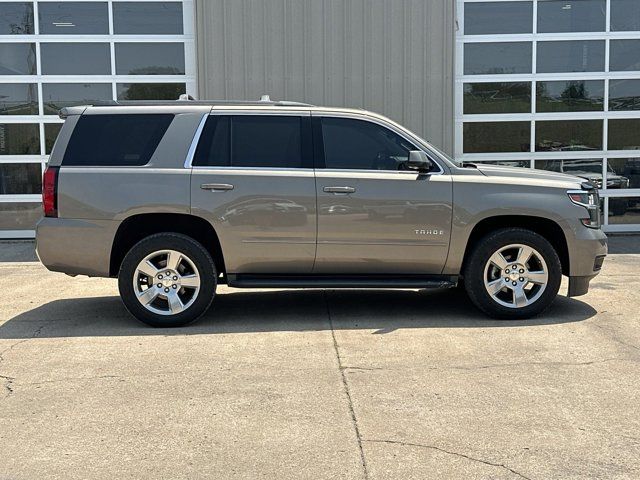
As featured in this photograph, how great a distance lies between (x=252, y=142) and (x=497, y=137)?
6.49m

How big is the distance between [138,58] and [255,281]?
21.9 feet

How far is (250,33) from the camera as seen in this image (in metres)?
11.4

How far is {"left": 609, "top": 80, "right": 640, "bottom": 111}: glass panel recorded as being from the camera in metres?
11.8

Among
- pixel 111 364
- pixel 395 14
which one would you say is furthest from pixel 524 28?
pixel 111 364

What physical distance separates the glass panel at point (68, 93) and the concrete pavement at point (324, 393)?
17.7ft

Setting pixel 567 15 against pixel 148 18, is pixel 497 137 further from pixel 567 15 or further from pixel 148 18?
pixel 148 18

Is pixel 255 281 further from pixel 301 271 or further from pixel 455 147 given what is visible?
pixel 455 147

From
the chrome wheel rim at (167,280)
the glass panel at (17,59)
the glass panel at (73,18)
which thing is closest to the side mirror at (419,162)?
the chrome wheel rim at (167,280)

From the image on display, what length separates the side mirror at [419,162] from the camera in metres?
6.21

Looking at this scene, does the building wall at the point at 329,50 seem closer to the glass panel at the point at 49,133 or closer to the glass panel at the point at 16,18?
the glass panel at the point at 49,133

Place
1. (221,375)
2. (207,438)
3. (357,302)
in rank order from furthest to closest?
(357,302) < (221,375) < (207,438)

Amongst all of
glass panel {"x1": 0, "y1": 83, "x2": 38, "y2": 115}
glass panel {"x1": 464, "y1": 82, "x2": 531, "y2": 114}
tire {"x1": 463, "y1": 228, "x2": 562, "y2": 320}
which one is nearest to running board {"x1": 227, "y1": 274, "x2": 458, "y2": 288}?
tire {"x1": 463, "y1": 228, "x2": 562, "y2": 320}

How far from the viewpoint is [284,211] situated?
6.29m

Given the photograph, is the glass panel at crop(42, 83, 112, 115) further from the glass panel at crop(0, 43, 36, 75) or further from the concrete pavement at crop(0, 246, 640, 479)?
the concrete pavement at crop(0, 246, 640, 479)
